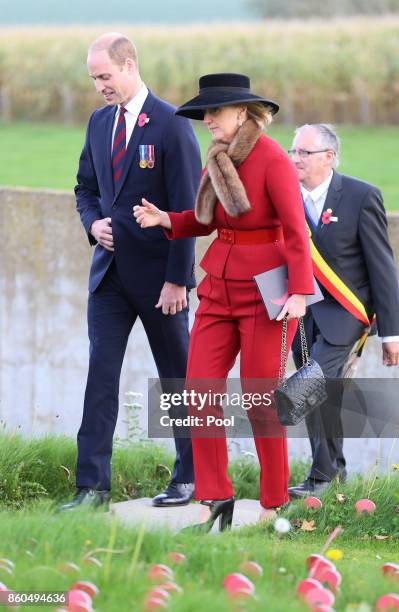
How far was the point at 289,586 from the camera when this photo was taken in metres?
4.39

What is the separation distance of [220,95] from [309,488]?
6.83 ft

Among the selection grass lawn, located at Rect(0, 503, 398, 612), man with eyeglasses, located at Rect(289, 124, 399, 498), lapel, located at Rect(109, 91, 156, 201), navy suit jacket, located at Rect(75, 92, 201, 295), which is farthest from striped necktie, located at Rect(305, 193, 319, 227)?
grass lawn, located at Rect(0, 503, 398, 612)

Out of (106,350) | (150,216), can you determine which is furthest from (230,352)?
(106,350)

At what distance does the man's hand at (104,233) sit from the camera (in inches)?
253

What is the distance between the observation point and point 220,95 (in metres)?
5.67

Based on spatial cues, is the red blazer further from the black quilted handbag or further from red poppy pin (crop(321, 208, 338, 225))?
red poppy pin (crop(321, 208, 338, 225))

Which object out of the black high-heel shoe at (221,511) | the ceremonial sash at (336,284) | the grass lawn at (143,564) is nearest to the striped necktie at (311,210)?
the ceremonial sash at (336,284)

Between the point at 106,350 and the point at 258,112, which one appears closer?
the point at 258,112

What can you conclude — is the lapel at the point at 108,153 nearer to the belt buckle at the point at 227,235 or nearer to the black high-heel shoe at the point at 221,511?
the belt buckle at the point at 227,235

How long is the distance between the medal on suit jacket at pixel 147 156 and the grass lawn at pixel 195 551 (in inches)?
60.6

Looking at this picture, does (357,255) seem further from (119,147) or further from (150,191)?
(119,147)

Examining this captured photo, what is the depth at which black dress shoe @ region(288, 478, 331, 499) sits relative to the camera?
22.1 feet

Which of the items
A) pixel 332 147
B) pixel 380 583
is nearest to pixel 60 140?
pixel 332 147

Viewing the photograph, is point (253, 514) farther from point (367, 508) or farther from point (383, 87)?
point (383, 87)
